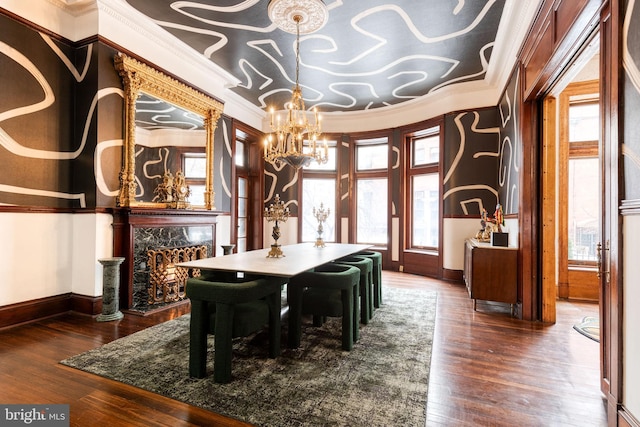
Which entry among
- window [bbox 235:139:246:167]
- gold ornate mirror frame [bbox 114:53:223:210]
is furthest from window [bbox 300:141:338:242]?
gold ornate mirror frame [bbox 114:53:223:210]

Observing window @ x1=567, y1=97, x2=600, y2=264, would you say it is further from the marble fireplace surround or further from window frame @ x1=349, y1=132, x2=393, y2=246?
the marble fireplace surround

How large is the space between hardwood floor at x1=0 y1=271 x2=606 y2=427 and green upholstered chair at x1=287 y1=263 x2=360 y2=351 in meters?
0.72

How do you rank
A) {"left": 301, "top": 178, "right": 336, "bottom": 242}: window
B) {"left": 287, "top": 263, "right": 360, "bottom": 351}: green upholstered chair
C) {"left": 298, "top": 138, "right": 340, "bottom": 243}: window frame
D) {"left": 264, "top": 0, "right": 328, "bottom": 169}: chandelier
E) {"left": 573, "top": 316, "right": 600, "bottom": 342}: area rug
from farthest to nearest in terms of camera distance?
{"left": 301, "top": 178, "right": 336, "bottom": 242}: window → {"left": 298, "top": 138, "right": 340, "bottom": 243}: window frame → {"left": 264, "top": 0, "right": 328, "bottom": 169}: chandelier → {"left": 573, "top": 316, "right": 600, "bottom": 342}: area rug → {"left": 287, "top": 263, "right": 360, "bottom": 351}: green upholstered chair

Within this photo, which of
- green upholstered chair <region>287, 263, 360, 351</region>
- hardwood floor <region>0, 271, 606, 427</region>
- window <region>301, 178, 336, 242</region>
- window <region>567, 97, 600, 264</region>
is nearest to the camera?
hardwood floor <region>0, 271, 606, 427</region>

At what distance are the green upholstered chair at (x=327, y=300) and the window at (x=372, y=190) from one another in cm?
409

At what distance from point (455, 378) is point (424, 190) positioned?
4.51 meters

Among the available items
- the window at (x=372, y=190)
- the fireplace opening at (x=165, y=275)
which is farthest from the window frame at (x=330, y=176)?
the fireplace opening at (x=165, y=275)

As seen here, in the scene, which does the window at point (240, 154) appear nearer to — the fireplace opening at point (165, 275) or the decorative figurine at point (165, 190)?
the decorative figurine at point (165, 190)

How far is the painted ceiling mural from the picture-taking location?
3.35 metres

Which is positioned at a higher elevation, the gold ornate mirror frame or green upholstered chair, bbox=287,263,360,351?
the gold ornate mirror frame

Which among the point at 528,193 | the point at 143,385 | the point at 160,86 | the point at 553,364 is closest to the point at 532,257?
the point at 528,193

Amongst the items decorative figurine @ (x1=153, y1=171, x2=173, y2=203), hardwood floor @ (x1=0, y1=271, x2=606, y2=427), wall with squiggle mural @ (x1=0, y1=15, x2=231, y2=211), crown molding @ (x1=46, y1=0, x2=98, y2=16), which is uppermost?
crown molding @ (x1=46, y1=0, x2=98, y2=16)

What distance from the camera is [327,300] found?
2.70 metres

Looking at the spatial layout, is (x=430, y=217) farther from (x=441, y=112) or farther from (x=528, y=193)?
(x=528, y=193)
